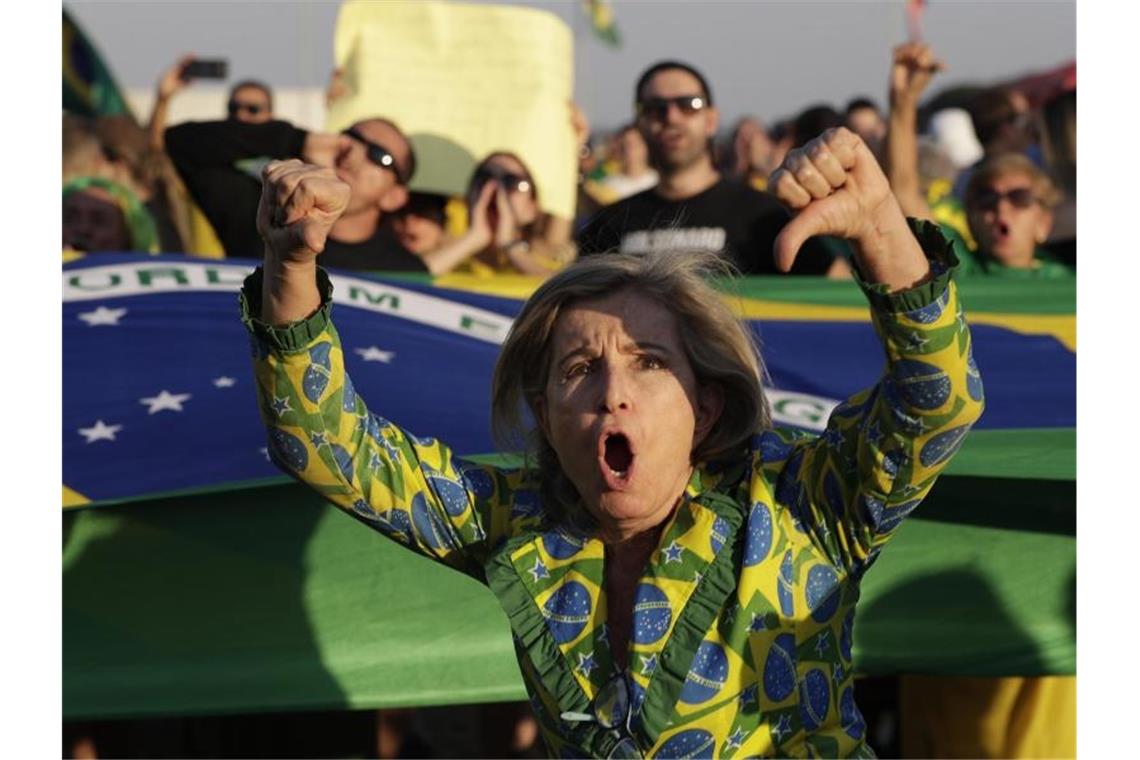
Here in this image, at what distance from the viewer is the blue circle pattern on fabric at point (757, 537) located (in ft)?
8.30

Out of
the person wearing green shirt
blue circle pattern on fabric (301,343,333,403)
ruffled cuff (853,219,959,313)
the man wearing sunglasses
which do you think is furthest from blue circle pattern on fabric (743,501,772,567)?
the man wearing sunglasses

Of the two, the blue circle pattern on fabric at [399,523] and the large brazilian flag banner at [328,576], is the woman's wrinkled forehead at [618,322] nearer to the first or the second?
the blue circle pattern on fabric at [399,523]

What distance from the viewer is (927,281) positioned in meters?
2.28

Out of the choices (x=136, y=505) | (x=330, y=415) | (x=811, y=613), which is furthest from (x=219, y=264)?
(x=811, y=613)

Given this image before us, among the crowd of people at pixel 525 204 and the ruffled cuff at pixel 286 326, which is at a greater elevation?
the crowd of people at pixel 525 204

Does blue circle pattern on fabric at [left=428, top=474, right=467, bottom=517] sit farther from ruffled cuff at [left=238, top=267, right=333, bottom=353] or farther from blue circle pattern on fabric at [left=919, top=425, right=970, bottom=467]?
blue circle pattern on fabric at [left=919, top=425, right=970, bottom=467]

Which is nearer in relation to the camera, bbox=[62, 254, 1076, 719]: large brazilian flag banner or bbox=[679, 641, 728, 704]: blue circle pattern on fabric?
bbox=[679, 641, 728, 704]: blue circle pattern on fabric

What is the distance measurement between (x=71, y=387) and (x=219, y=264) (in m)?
0.61

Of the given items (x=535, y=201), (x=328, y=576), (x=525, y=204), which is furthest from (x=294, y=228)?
(x=535, y=201)

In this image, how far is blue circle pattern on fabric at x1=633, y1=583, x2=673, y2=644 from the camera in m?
2.53

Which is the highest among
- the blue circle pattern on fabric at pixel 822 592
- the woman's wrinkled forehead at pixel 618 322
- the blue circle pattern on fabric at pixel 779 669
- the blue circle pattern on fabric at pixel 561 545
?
the woman's wrinkled forehead at pixel 618 322

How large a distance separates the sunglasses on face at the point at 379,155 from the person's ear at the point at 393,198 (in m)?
0.03

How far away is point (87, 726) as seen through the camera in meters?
4.10

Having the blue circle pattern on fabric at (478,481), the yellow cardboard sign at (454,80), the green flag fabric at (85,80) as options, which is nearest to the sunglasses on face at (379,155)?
the yellow cardboard sign at (454,80)
